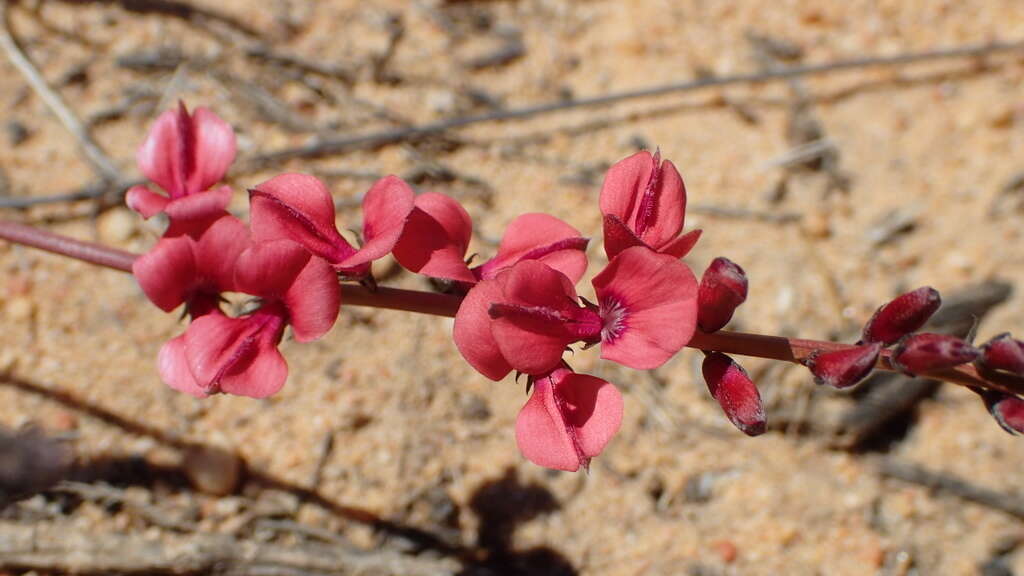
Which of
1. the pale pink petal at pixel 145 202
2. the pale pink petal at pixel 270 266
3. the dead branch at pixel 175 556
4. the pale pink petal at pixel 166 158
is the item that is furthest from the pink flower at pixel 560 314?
the dead branch at pixel 175 556

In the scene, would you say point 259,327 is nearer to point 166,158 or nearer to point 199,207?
point 199,207

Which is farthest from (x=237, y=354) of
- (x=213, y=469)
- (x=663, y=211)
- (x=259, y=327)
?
(x=213, y=469)

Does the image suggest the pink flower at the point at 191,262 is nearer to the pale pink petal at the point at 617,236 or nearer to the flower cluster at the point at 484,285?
the flower cluster at the point at 484,285

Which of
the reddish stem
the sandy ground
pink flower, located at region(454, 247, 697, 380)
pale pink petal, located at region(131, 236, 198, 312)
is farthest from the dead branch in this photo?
pink flower, located at region(454, 247, 697, 380)

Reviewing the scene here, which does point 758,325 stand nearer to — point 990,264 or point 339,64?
point 990,264

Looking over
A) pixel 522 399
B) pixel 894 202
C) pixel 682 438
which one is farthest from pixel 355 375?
pixel 894 202

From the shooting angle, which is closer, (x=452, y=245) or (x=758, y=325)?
(x=452, y=245)
